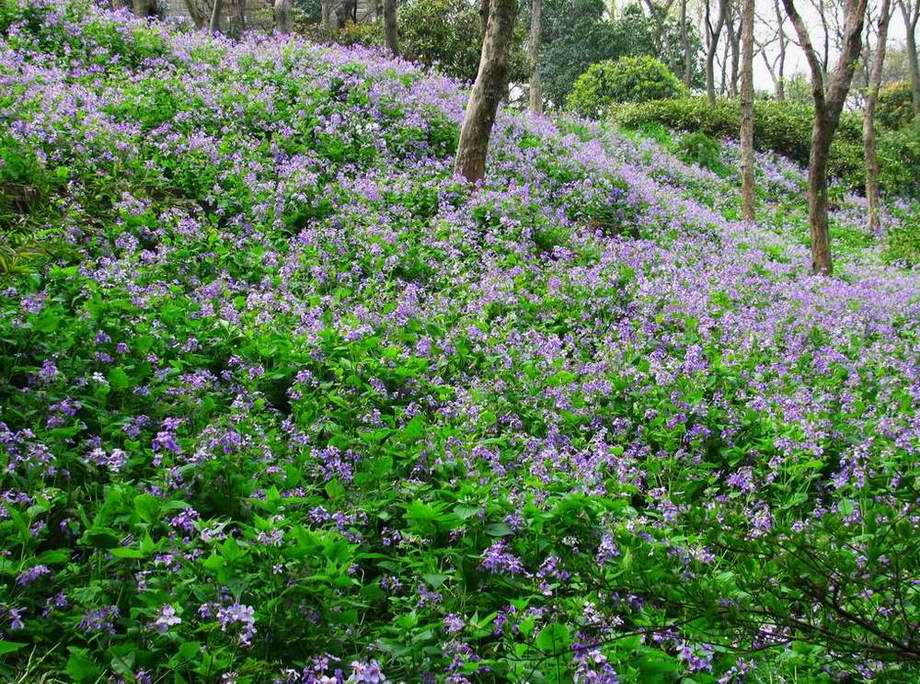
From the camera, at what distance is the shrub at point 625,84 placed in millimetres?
25797

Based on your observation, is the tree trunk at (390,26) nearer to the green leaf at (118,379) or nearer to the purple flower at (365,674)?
the green leaf at (118,379)

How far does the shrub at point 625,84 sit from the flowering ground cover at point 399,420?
17603 mm

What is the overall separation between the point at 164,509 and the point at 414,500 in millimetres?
1106

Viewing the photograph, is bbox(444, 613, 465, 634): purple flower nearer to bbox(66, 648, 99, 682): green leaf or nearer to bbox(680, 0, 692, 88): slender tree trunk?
bbox(66, 648, 99, 682): green leaf

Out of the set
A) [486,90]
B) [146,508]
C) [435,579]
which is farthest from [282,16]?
[435,579]

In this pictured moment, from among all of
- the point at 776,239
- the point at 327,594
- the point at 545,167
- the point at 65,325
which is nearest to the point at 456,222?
the point at 545,167

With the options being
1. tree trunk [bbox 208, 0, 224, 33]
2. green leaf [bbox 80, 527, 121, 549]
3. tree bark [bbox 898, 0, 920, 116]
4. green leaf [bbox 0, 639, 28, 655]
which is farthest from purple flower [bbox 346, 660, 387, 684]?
tree bark [bbox 898, 0, 920, 116]

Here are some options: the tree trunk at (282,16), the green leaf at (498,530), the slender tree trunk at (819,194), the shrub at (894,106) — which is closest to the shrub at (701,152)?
the slender tree trunk at (819,194)

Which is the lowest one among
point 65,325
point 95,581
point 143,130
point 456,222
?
point 95,581

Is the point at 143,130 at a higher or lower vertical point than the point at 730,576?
higher

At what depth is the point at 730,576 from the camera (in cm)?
313

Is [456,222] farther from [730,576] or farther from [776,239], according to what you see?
[776,239]

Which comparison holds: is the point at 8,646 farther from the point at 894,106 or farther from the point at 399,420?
the point at 894,106

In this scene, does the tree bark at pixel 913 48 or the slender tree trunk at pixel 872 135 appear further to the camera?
the tree bark at pixel 913 48
